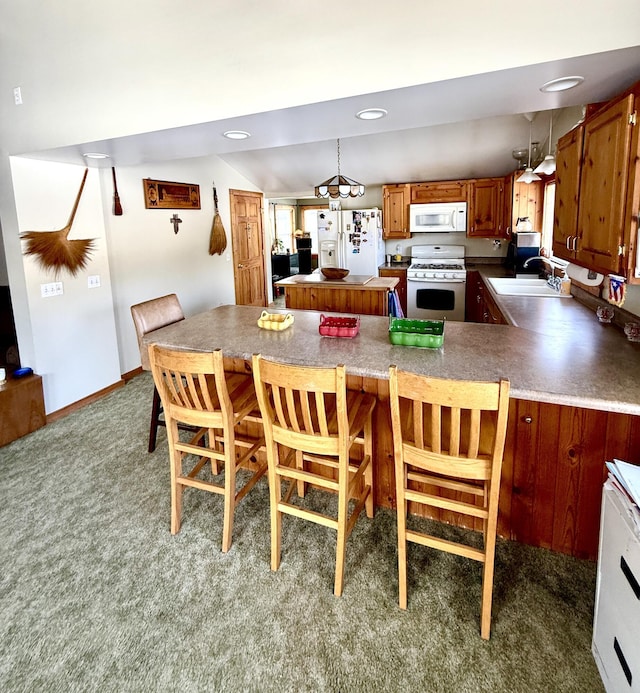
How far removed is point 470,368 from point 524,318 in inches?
47.6

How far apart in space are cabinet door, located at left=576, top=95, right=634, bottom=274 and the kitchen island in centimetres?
245

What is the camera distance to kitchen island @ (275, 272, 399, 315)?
4.68 metres

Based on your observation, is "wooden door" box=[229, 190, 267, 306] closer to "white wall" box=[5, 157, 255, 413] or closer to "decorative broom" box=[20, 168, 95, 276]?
"white wall" box=[5, 157, 255, 413]

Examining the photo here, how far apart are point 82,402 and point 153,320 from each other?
1579mm

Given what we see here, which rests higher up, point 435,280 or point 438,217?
point 438,217

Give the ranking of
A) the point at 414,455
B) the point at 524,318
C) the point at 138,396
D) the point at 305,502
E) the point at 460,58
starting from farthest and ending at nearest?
the point at 138,396
the point at 524,318
the point at 305,502
the point at 460,58
the point at 414,455

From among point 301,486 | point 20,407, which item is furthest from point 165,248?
point 301,486

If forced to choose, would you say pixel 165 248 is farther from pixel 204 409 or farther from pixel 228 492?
pixel 228 492

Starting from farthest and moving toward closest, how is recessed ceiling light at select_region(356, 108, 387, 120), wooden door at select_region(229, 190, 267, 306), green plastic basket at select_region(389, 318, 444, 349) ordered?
wooden door at select_region(229, 190, 267, 306)
recessed ceiling light at select_region(356, 108, 387, 120)
green plastic basket at select_region(389, 318, 444, 349)

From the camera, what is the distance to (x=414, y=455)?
1.71 m

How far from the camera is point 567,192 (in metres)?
2.54

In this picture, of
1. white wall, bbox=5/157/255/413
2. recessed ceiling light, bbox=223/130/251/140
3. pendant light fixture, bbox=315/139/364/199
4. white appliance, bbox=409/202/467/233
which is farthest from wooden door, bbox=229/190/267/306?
recessed ceiling light, bbox=223/130/251/140

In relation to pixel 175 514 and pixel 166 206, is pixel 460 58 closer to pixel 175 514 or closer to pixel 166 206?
pixel 175 514

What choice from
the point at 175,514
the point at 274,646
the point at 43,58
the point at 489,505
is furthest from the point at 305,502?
the point at 43,58
